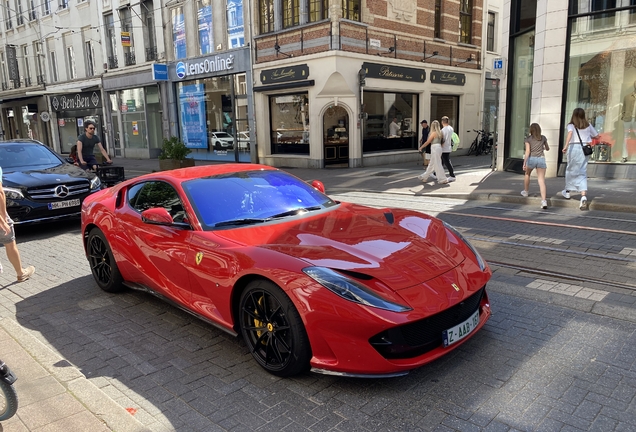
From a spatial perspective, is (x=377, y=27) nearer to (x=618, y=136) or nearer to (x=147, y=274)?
(x=618, y=136)

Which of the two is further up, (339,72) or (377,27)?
(377,27)

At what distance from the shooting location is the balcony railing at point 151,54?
26050mm

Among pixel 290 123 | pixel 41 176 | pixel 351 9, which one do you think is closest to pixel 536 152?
pixel 41 176

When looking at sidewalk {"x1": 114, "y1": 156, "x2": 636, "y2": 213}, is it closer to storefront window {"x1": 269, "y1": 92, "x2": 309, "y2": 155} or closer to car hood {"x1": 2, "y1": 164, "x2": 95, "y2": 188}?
storefront window {"x1": 269, "y1": 92, "x2": 309, "y2": 155}

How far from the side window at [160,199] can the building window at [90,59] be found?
97.3 ft

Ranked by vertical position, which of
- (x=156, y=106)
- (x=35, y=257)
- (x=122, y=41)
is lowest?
(x=35, y=257)

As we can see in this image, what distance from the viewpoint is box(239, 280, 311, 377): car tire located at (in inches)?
122

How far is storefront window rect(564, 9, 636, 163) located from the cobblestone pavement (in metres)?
10.6

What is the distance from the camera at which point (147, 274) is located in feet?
14.7

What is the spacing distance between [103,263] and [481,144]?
2208 cm

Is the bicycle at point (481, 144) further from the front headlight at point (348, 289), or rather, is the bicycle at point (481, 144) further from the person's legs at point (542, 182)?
the front headlight at point (348, 289)

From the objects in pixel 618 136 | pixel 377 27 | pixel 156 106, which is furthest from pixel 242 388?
pixel 156 106

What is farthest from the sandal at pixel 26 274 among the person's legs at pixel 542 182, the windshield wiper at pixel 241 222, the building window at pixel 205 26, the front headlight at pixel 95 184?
the building window at pixel 205 26

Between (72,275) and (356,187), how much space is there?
28.5 ft
